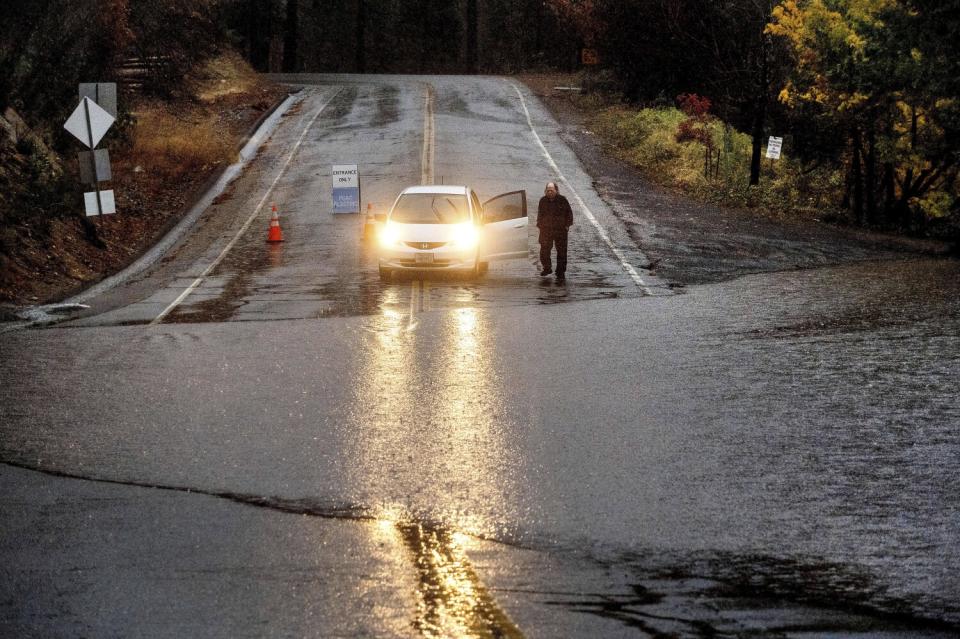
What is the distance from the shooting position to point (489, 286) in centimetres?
2062

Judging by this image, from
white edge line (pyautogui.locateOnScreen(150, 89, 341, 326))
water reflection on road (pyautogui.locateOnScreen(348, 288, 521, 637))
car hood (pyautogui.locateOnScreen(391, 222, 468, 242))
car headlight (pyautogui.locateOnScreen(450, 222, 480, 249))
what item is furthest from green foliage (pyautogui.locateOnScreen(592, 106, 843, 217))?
water reflection on road (pyautogui.locateOnScreen(348, 288, 521, 637))

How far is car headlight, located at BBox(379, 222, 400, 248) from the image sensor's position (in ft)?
68.7

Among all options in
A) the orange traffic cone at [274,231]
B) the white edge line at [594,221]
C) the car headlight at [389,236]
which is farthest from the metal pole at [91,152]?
the white edge line at [594,221]

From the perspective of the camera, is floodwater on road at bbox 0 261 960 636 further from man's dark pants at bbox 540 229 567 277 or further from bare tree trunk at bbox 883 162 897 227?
bare tree trunk at bbox 883 162 897 227

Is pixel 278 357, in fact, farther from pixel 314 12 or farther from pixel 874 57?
pixel 314 12

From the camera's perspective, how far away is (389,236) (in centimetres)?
2106

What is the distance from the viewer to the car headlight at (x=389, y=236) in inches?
824

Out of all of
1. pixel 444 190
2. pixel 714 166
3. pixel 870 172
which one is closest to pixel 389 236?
pixel 444 190

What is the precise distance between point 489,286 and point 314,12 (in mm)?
81299

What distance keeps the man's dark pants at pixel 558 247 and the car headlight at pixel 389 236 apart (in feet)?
8.57

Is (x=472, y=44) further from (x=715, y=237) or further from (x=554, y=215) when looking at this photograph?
(x=554, y=215)

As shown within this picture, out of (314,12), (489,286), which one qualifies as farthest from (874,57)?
(314,12)

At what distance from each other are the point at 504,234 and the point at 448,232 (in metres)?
1.06

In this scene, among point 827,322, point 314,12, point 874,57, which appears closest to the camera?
point 827,322
